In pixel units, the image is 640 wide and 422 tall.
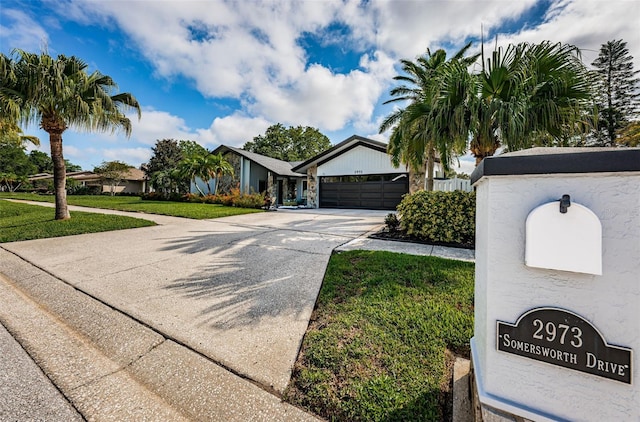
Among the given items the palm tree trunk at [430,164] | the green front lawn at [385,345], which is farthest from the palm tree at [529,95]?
the palm tree trunk at [430,164]

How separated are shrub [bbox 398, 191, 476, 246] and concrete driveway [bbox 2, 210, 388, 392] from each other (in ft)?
5.68

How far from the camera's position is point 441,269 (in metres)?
4.06

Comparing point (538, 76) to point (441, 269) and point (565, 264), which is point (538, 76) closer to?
point (441, 269)

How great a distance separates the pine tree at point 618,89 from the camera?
66.5 ft

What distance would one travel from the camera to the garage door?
15500 millimetres

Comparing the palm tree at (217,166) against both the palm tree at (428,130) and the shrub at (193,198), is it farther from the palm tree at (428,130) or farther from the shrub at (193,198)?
the palm tree at (428,130)

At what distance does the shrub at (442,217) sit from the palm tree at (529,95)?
1.59 metres

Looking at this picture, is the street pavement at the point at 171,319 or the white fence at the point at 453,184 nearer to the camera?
the street pavement at the point at 171,319

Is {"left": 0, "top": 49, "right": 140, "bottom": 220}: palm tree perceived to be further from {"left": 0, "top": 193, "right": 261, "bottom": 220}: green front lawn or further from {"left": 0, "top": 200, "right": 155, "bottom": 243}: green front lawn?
{"left": 0, "top": 193, "right": 261, "bottom": 220}: green front lawn

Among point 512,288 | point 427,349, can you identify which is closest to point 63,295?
point 427,349

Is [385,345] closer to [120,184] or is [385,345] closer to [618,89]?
[618,89]

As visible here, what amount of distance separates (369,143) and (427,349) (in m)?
14.8

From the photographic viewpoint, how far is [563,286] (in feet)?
3.54

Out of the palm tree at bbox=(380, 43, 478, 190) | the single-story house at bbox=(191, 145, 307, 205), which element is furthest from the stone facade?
the palm tree at bbox=(380, 43, 478, 190)
